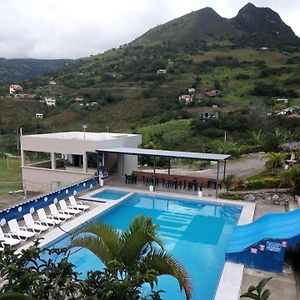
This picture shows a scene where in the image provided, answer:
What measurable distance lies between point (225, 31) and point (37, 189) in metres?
154

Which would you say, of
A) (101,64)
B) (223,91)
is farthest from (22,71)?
(223,91)

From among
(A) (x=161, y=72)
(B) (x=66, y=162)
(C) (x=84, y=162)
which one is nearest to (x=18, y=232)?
(C) (x=84, y=162)

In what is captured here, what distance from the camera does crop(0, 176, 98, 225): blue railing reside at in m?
12.9

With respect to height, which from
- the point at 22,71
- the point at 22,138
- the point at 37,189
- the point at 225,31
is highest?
the point at 225,31

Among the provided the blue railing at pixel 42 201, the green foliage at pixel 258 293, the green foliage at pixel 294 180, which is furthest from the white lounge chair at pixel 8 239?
the green foliage at pixel 294 180

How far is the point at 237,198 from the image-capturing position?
59.5 feet

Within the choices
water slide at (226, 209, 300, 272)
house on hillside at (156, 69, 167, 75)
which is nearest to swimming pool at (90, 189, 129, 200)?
water slide at (226, 209, 300, 272)

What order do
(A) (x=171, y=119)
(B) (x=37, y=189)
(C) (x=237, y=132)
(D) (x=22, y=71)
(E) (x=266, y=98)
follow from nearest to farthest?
(B) (x=37, y=189)
(C) (x=237, y=132)
(A) (x=171, y=119)
(E) (x=266, y=98)
(D) (x=22, y=71)

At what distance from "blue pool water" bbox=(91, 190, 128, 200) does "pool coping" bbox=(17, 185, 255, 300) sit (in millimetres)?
307

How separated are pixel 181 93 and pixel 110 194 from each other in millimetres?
49544

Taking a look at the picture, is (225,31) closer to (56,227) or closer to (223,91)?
A: (223,91)

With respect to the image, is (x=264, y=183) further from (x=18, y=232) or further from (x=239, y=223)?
(x=18, y=232)

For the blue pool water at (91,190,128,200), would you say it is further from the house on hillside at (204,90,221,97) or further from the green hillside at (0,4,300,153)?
the house on hillside at (204,90,221,97)

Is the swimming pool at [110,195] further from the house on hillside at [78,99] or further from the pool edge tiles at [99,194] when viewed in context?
the house on hillside at [78,99]
